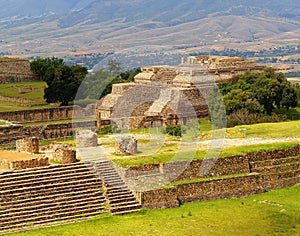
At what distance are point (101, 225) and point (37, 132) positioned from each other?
15975 millimetres

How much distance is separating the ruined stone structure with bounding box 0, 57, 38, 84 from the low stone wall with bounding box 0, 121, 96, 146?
19.6 metres

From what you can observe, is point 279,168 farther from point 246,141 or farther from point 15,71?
point 15,71

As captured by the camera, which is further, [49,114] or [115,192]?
[49,114]

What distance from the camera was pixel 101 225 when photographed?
77.2 feet

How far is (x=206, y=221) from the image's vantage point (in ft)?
78.0

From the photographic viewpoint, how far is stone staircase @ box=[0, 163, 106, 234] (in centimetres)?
2377

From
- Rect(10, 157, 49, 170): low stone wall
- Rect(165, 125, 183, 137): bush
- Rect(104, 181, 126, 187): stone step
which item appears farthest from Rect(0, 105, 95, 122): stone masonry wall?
Rect(104, 181, 126, 187): stone step

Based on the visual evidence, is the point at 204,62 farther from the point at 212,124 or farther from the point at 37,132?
the point at 37,132

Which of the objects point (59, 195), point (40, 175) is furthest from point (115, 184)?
point (40, 175)

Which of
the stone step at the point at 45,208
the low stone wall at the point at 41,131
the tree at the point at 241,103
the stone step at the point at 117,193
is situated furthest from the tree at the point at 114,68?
the stone step at the point at 45,208

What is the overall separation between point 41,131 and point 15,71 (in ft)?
81.4

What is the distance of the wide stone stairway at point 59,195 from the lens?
78.2ft

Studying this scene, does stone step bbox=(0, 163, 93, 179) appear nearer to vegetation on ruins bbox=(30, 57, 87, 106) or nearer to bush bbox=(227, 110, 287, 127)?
bush bbox=(227, 110, 287, 127)

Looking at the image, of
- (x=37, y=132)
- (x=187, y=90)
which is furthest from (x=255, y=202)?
(x=187, y=90)
